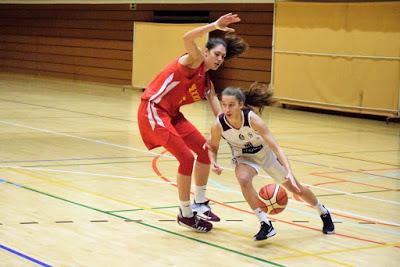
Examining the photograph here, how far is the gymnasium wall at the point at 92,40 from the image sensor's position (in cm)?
2002

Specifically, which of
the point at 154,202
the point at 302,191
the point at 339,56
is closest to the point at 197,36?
the point at 302,191

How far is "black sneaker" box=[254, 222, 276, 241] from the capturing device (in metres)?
5.86

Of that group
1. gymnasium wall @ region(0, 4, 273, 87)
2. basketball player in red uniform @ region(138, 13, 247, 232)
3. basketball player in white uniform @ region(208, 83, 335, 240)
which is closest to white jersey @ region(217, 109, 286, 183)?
basketball player in white uniform @ region(208, 83, 335, 240)

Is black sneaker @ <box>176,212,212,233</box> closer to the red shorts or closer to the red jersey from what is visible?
the red shorts

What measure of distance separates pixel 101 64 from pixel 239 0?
24.1ft

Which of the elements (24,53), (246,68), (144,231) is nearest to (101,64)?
(24,53)

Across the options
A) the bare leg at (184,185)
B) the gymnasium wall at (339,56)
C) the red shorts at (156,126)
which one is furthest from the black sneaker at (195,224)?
the gymnasium wall at (339,56)

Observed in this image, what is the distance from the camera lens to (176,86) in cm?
625

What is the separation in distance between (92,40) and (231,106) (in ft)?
65.2

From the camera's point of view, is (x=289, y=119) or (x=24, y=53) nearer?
(x=289, y=119)

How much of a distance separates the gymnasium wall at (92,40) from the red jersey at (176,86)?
44.2 ft

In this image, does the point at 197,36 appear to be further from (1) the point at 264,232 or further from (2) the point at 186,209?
(1) the point at 264,232

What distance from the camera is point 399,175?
384 inches

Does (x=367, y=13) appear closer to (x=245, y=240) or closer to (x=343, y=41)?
(x=343, y=41)
